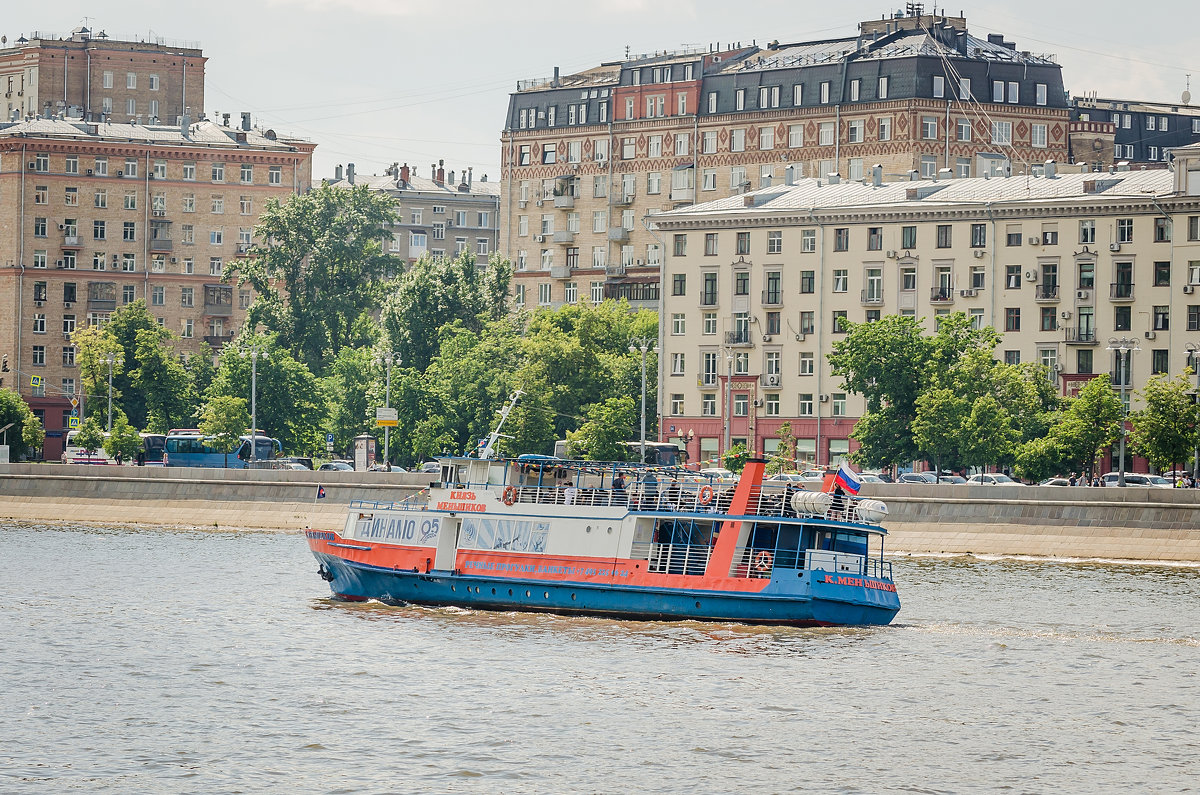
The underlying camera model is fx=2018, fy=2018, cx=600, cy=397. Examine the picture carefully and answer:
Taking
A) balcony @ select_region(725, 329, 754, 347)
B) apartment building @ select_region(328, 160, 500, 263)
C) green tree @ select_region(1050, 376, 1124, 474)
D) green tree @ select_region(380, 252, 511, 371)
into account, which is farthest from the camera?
apartment building @ select_region(328, 160, 500, 263)

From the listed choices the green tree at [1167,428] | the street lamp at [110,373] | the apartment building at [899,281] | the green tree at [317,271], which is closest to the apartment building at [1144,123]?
the apartment building at [899,281]

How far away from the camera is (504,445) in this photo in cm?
11069

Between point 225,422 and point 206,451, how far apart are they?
4.58m

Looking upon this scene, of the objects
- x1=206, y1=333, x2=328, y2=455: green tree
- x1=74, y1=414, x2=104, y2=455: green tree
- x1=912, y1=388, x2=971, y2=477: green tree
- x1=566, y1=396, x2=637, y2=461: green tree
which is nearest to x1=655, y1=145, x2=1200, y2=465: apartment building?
x1=566, y1=396, x2=637, y2=461: green tree

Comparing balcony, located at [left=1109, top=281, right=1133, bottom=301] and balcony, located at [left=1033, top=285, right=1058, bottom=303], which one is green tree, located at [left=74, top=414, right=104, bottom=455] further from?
balcony, located at [left=1109, top=281, right=1133, bottom=301]

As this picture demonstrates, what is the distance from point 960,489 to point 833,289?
103 feet

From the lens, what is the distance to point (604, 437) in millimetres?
106562

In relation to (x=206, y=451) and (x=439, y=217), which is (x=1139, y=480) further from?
(x=439, y=217)

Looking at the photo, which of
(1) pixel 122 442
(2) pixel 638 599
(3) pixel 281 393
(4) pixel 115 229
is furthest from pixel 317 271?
(2) pixel 638 599

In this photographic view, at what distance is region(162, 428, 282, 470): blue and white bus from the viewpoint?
123 meters

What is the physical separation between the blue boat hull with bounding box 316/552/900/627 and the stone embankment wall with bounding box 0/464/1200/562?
25.4 meters

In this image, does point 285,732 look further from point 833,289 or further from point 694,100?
point 694,100

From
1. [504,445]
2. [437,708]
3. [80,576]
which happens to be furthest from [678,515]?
[504,445]

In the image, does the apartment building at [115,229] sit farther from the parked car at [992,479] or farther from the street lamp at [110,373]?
the parked car at [992,479]
